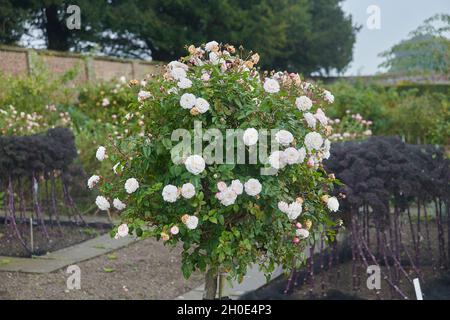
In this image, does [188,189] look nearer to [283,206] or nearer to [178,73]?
[283,206]

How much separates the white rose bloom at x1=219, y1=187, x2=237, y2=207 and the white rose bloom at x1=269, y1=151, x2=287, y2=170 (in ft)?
0.68

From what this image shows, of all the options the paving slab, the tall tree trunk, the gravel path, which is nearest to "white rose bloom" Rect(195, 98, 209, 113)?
the tall tree trunk

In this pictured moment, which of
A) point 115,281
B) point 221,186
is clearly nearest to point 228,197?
point 221,186

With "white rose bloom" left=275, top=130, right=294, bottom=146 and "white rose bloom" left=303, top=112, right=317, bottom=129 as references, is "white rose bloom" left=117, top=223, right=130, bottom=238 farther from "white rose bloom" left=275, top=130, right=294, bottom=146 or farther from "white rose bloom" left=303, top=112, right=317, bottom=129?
"white rose bloom" left=303, top=112, right=317, bottom=129

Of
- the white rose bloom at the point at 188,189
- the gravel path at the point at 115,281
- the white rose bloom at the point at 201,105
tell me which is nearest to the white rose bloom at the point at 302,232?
the white rose bloom at the point at 188,189

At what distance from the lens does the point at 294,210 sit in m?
2.93

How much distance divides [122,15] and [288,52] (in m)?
9.76

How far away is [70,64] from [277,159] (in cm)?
1375

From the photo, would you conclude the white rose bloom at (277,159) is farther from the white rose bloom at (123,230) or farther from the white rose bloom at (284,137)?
the white rose bloom at (123,230)

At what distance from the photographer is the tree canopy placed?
21719 millimetres

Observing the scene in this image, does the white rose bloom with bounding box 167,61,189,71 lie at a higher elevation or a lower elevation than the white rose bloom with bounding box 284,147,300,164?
higher

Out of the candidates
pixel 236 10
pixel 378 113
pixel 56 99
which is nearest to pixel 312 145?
pixel 56 99
